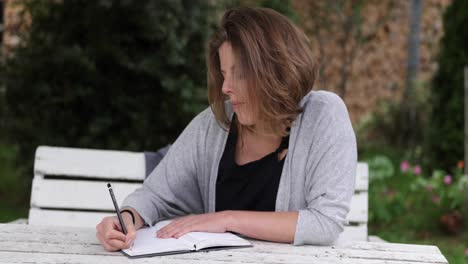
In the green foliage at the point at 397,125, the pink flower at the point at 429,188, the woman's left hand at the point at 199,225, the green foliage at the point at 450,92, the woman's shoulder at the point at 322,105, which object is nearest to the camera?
the woman's left hand at the point at 199,225

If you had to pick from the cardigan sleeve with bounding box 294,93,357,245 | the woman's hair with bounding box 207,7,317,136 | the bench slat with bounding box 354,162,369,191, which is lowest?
the bench slat with bounding box 354,162,369,191

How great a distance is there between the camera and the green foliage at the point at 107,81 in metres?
4.70

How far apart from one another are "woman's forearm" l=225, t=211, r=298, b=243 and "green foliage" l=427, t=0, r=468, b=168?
4.31 metres

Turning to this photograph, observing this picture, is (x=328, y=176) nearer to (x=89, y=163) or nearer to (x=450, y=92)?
(x=89, y=163)

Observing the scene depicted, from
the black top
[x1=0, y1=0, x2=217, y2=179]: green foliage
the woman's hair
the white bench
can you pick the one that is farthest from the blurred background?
the woman's hair

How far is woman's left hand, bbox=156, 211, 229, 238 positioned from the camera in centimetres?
202

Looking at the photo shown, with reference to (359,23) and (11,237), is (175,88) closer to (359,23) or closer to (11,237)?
(11,237)

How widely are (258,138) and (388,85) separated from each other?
696 cm

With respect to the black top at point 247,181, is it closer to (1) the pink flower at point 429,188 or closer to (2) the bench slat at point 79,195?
(2) the bench slat at point 79,195

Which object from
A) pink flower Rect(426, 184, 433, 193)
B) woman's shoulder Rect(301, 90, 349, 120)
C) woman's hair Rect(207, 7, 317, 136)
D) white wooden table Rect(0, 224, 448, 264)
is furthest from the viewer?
pink flower Rect(426, 184, 433, 193)

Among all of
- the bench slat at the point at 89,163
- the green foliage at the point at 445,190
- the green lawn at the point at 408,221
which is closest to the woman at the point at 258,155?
the bench slat at the point at 89,163

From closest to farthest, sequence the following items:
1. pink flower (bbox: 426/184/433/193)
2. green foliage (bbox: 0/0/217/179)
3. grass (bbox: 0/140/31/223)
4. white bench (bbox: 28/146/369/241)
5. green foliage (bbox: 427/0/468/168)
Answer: white bench (bbox: 28/146/369/241)
green foliage (bbox: 0/0/217/179)
pink flower (bbox: 426/184/433/193)
grass (bbox: 0/140/31/223)
green foliage (bbox: 427/0/468/168)

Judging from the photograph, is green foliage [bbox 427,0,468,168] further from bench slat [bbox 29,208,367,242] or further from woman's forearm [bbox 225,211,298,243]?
woman's forearm [bbox 225,211,298,243]

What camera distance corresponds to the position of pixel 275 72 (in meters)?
2.20
